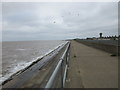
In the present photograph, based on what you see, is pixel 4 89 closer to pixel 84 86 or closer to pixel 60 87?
pixel 84 86

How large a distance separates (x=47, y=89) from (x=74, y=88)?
14.8 feet

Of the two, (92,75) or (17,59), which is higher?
(92,75)

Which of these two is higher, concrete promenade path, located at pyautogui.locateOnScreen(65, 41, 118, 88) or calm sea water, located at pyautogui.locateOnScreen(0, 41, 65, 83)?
concrete promenade path, located at pyautogui.locateOnScreen(65, 41, 118, 88)

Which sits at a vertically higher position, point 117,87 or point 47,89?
point 47,89

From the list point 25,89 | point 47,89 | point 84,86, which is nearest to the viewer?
point 47,89

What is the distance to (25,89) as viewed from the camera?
35.9 feet

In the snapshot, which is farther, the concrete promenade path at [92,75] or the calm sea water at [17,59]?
the calm sea water at [17,59]

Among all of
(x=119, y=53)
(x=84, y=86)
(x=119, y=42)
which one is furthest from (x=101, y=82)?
(x=119, y=42)

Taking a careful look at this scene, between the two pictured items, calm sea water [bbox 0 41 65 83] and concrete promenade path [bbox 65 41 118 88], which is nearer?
concrete promenade path [bbox 65 41 118 88]

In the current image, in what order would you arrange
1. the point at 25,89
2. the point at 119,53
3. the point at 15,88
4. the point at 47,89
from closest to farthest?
1. the point at 47,89
2. the point at 25,89
3. the point at 15,88
4. the point at 119,53

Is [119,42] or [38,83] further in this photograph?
[119,42]

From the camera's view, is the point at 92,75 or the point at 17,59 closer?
the point at 92,75

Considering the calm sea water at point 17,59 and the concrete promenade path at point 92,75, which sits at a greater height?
the concrete promenade path at point 92,75

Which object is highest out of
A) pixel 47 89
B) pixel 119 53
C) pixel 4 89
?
pixel 47 89
